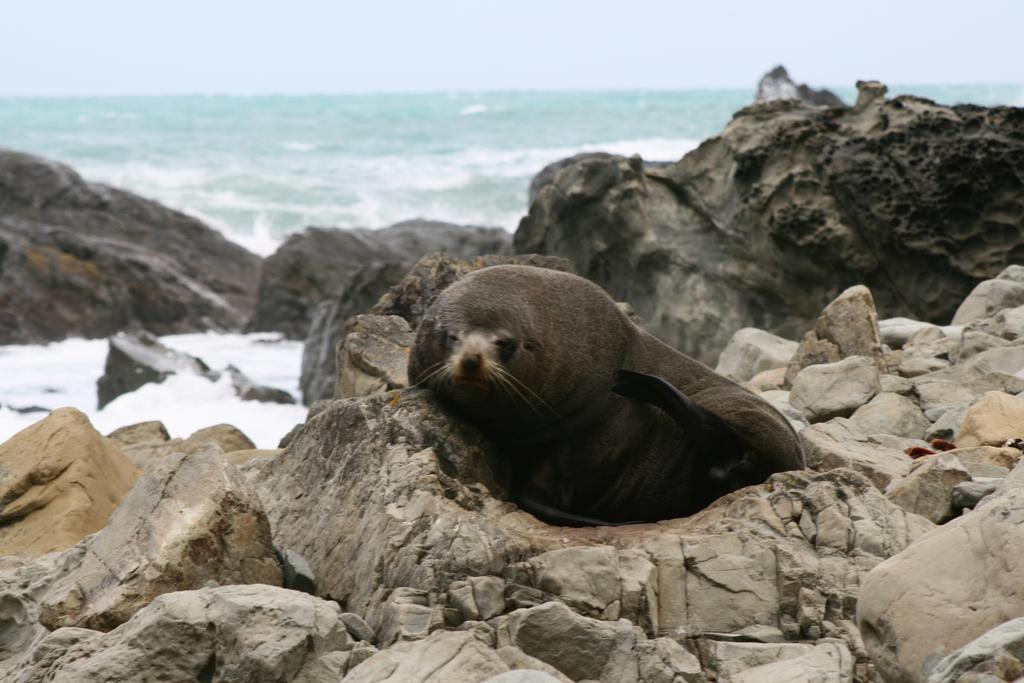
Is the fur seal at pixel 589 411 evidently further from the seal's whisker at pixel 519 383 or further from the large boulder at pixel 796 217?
the large boulder at pixel 796 217

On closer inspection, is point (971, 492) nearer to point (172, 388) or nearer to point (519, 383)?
point (519, 383)

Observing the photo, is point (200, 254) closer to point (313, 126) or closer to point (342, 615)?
point (342, 615)

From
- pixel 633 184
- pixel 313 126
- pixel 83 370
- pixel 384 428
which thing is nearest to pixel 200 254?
pixel 83 370

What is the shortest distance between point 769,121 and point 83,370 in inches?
360

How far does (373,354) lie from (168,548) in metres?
2.75

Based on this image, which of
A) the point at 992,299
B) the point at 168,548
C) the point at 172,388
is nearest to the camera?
the point at 168,548

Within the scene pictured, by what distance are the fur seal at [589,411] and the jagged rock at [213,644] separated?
136 centimetres

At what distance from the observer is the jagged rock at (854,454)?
19.2 feet

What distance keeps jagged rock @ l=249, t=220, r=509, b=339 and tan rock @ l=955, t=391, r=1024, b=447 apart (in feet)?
39.2

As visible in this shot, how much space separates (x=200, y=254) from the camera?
2284 cm

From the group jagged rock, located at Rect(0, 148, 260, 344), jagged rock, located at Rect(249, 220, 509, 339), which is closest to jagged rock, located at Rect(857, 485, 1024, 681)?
jagged rock, located at Rect(249, 220, 509, 339)

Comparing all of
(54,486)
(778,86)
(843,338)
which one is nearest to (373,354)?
(54,486)

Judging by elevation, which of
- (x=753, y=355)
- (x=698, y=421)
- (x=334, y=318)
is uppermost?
(x=698, y=421)

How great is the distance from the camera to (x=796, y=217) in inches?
445
